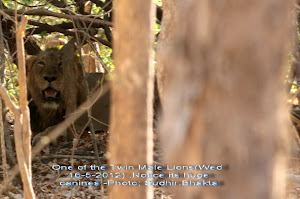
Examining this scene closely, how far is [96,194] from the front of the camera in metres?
5.24

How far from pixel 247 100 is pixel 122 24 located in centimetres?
71

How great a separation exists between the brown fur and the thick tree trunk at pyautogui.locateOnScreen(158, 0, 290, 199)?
5.38 meters

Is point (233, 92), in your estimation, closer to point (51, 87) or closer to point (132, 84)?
point (132, 84)

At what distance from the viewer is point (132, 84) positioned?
2092 millimetres

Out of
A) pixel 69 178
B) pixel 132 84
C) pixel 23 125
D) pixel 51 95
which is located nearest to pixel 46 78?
pixel 51 95

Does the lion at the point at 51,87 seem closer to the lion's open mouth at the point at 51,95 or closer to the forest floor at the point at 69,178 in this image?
the lion's open mouth at the point at 51,95

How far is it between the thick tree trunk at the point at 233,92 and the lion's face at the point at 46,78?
224 inches

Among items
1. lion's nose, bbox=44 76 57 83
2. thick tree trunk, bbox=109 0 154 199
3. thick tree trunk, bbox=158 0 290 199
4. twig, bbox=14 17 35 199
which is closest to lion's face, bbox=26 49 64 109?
lion's nose, bbox=44 76 57 83

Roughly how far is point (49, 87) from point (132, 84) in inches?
212

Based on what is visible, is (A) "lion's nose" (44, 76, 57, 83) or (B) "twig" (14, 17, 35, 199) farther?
(A) "lion's nose" (44, 76, 57, 83)

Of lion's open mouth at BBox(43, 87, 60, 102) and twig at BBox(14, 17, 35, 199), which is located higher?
twig at BBox(14, 17, 35, 199)

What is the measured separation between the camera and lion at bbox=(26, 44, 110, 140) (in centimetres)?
715

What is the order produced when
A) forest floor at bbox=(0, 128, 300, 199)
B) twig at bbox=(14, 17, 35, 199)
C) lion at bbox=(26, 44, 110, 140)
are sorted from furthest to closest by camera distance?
1. lion at bbox=(26, 44, 110, 140)
2. forest floor at bbox=(0, 128, 300, 199)
3. twig at bbox=(14, 17, 35, 199)

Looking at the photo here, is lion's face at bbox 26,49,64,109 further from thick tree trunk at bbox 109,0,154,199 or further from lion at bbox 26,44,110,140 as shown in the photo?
thick tree trunk at bbox 109,0,154,199
